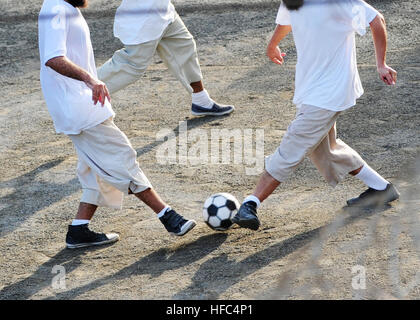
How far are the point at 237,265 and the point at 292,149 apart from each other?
2.69ft

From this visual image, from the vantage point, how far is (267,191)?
16.8ft

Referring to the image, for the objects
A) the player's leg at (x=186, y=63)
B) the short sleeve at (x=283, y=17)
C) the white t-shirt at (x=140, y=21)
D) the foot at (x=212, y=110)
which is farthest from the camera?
the foot at (x=212, y=110)

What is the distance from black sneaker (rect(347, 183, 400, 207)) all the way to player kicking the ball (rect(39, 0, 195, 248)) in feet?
3.94

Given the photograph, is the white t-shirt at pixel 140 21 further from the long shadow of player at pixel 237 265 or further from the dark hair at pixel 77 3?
the long shadow of player at pixel 237 265

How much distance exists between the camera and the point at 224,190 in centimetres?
605

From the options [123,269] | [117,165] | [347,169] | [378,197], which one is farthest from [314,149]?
[123,269]

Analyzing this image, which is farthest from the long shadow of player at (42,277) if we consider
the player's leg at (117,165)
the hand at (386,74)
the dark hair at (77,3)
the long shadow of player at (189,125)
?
the hand at (386,74)

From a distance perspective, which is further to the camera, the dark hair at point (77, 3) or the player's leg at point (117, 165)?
the player's leg at point (117, 165)

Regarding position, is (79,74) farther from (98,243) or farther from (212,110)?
(212,110)

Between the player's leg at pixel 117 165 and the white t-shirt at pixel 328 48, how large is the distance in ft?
3.69

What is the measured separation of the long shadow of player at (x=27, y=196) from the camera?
19.2 ft

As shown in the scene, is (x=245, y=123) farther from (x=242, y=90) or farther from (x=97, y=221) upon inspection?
(x=97, y=221)
